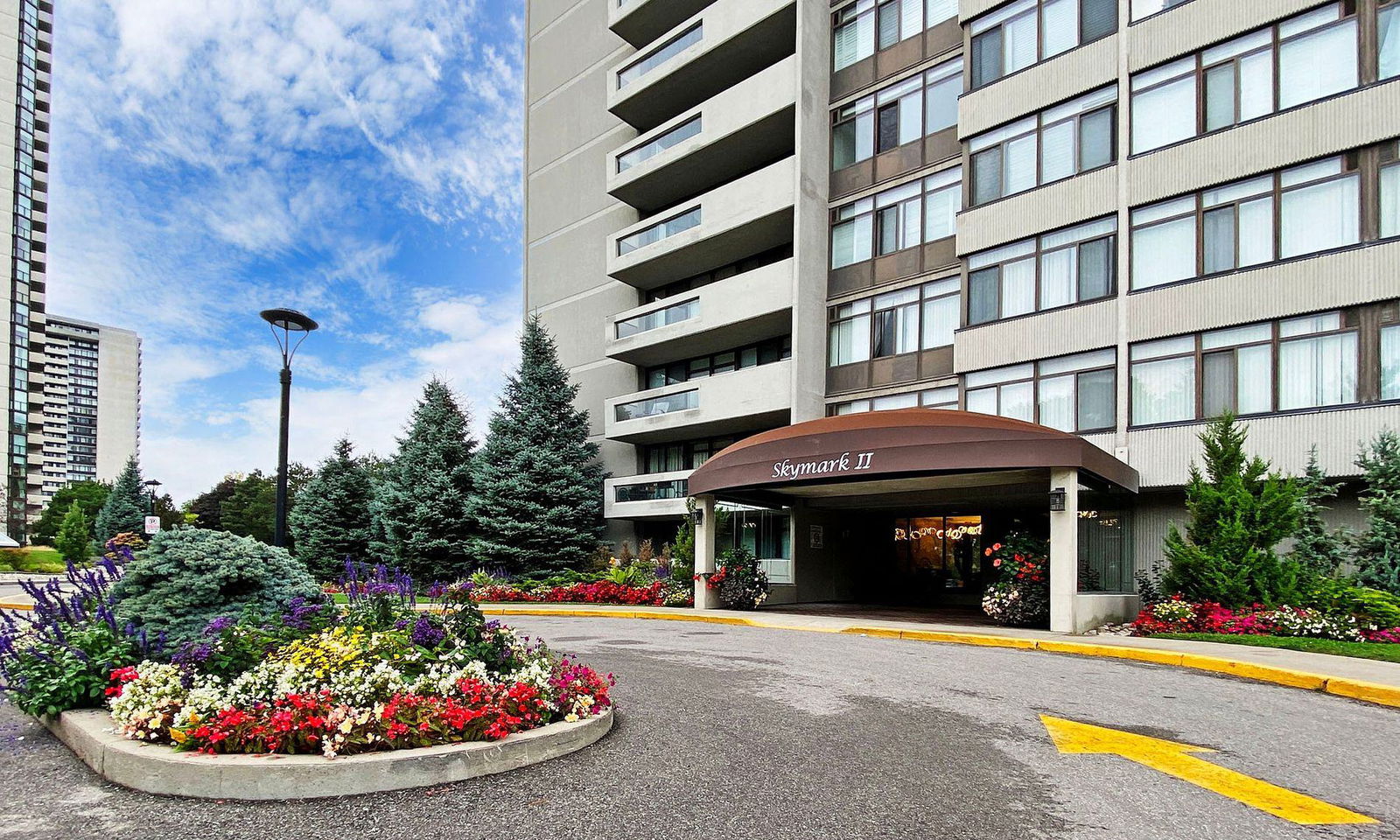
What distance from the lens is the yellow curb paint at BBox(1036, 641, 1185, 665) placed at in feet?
42.8

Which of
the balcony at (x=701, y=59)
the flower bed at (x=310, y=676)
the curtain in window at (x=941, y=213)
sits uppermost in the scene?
the balcony at (x=701, y=59)

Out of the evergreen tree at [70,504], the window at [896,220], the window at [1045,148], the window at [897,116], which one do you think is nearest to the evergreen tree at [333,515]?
the window at [896,220]

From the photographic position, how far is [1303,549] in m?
17.0

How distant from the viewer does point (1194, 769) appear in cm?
648

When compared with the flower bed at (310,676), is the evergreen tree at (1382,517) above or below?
above

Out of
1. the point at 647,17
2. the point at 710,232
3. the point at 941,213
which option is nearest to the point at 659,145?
the point at 710,232

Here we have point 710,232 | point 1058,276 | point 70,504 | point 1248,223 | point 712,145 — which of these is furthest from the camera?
point 70,504

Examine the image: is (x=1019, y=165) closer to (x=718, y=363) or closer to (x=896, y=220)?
(x=896, y=220)

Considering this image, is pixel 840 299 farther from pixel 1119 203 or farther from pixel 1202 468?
pixel 1202 468

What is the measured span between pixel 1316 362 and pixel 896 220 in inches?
457

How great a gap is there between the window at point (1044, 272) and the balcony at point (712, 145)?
8.54m

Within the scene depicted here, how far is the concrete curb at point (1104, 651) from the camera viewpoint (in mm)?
10438

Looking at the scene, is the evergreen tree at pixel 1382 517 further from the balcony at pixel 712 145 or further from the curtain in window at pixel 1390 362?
the balcony at pixel 712 145

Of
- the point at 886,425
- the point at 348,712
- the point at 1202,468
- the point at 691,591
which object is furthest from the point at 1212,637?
the point at 348,712
